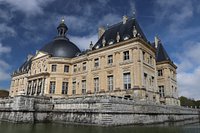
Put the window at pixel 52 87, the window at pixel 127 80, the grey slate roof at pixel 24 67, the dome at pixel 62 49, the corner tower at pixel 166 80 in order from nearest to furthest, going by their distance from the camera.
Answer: the window at pixel 127 80 < the window at pixel 52 87 < the corner tower at pixel 166 80 < the dome at pixel 62 49 < the grey slate roof at pixel 24 67

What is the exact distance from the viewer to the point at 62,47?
38.2m

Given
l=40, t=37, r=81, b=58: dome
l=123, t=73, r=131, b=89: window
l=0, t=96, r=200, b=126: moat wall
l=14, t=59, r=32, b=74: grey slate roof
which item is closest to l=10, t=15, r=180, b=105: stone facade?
l=123, t=73, r=131, b=89: window

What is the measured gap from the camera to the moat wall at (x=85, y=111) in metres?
18.2

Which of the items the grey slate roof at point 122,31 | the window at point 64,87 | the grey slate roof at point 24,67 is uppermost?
the grey slate roof at point 122,31

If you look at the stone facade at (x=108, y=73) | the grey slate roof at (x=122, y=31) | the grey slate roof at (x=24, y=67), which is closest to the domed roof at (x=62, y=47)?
the stone facade at (x=108, y=73)

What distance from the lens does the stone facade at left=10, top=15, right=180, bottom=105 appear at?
88.2 ft

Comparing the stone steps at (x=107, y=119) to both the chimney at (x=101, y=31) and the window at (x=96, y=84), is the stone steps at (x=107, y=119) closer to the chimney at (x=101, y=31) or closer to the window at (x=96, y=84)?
the window at (x=96, y=84)

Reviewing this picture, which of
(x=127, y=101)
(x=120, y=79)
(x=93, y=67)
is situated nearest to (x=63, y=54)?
(x=93, y=67)

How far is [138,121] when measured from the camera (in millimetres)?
20719

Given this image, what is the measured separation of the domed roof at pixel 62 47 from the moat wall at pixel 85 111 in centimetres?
1405

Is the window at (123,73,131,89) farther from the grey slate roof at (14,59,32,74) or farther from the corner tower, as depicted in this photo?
the grey slate roof at (14,59,32,74)

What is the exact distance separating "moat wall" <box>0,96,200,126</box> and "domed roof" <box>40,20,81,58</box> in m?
14.1

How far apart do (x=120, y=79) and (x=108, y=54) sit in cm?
481

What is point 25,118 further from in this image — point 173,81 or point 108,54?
point 173,81
